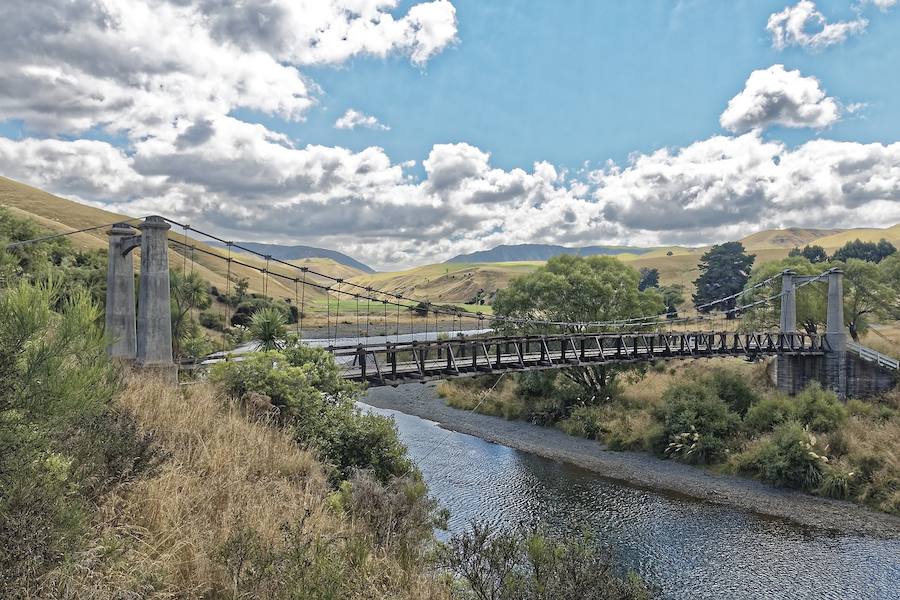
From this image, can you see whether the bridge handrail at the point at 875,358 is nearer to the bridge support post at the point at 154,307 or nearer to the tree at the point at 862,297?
the tree at the point at 862,297

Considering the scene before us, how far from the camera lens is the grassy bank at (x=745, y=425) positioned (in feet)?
72.4

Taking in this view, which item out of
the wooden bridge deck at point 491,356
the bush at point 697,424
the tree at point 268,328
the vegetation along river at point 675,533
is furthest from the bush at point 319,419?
the bush at point 697,424

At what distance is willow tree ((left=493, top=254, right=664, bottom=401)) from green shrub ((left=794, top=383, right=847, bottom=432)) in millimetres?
9014

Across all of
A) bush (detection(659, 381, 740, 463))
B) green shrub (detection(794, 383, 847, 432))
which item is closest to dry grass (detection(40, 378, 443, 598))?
bush (detection(659, 381, 740, 463))

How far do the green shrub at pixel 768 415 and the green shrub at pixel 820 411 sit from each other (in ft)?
1.35

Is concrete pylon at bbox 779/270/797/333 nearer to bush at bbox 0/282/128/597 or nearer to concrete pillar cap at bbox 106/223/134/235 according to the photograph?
concrete pillar cap at bbox 106/223/134/235

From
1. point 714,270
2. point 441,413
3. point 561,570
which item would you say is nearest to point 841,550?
point 561,570

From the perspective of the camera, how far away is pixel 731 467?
954 inches

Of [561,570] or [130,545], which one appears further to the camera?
[561,570]

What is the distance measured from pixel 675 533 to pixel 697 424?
32.7ft

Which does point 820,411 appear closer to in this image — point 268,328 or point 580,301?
point 580,301

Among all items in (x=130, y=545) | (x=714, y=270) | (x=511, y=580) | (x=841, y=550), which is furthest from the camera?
(x=714, y=270)

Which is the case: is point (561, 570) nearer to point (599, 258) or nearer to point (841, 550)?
point (841, 550)

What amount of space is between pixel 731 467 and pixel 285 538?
933 inches
